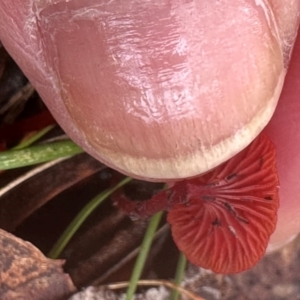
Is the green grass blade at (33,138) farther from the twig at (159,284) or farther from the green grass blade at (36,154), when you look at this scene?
the twig at (159,284)

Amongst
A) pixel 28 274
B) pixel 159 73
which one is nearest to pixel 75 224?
pixel 28 274

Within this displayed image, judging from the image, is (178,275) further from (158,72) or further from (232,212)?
(158,72)

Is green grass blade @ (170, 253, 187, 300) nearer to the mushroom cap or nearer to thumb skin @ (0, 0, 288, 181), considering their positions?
the mushroom cap

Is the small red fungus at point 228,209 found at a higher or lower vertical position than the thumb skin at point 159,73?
lower

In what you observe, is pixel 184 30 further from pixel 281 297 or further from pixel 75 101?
pixel 281 297

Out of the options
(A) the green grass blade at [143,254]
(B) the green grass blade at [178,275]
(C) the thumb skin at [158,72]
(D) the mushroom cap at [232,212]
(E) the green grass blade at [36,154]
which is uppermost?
(C) the thumb skin at [158,72]

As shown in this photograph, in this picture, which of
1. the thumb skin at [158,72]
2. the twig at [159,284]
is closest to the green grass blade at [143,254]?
the twig at [159,284]
